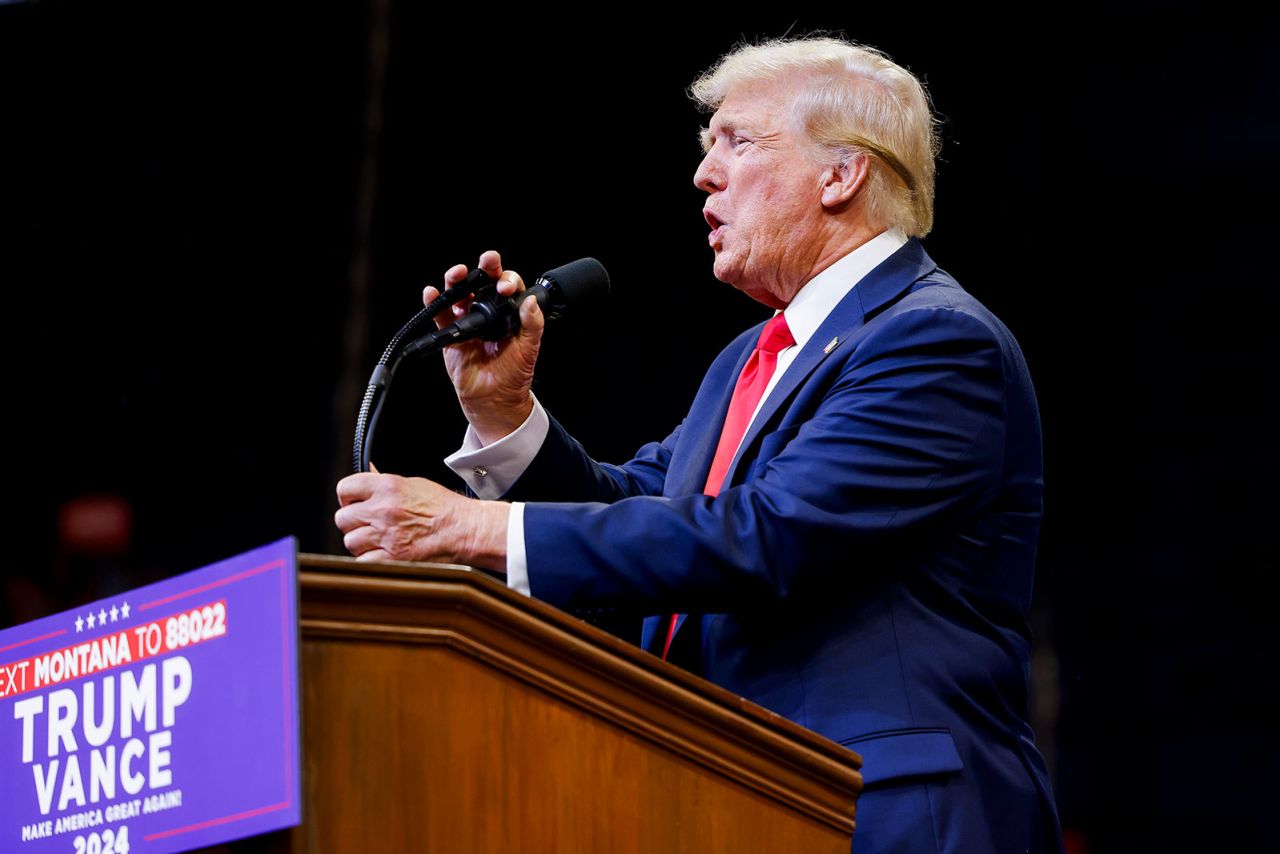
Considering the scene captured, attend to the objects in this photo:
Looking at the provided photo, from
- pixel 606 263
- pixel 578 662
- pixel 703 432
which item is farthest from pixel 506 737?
pixel 606 263

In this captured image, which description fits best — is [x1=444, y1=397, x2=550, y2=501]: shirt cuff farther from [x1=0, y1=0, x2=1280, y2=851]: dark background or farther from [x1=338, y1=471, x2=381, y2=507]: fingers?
[x1=0, y1=0, x2=1280, y2=851]: dark background

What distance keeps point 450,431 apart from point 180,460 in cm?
61

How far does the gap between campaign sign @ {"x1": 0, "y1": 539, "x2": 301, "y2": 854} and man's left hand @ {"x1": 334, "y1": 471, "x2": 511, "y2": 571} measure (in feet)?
1.22

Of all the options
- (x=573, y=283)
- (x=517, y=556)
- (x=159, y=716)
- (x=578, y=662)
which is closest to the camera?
(x=159, y=716)

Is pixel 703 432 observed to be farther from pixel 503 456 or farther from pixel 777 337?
pixel 503 456

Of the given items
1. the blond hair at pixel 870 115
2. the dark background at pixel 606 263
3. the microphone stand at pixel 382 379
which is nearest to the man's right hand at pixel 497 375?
the microphone stand at pixel 382 379

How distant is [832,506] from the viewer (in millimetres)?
1684

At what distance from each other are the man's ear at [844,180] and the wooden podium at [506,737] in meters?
0.95

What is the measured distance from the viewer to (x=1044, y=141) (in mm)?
3451

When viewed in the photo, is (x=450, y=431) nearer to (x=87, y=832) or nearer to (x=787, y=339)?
(x=787, y=339)

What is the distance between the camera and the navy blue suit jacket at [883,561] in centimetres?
162

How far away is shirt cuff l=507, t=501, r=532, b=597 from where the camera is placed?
1601 mm

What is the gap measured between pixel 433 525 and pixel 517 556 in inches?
3.6

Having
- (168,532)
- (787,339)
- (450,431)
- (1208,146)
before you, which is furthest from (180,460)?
(1208,146)
